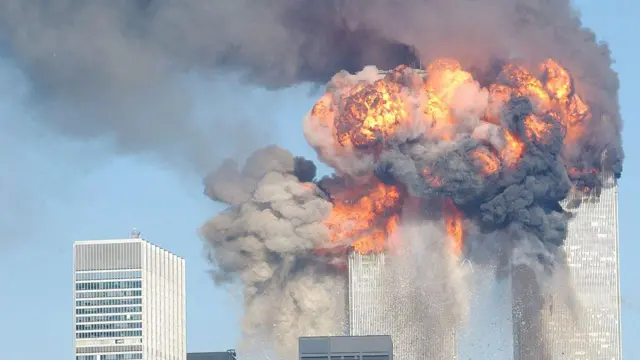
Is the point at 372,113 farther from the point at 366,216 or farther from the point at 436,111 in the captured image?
the point at 366,216

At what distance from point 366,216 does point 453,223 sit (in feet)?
22.0

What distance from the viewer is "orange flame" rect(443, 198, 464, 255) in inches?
7682

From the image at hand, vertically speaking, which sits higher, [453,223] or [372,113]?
[372,113]

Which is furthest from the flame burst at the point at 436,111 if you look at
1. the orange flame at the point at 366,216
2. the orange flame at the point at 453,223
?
the orange flame at the point at 453,223

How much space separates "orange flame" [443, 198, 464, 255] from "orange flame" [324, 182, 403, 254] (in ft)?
12.0

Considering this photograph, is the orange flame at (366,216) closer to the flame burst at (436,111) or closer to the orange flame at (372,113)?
the flame burst at (436,111)

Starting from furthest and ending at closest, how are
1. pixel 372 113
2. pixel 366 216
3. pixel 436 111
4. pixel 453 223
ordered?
pixel 453 223
pixel 366 216
pixel 436 111
pixel 372 113

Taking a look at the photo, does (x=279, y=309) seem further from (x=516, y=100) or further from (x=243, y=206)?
(x=516, y=100)

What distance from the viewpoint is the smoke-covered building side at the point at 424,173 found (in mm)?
187125

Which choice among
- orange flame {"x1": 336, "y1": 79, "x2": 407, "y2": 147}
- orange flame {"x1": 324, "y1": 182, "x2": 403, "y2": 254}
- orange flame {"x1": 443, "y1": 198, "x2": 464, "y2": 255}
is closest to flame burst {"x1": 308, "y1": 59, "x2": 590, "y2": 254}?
orange flame {"x1": 336, "y1": 79, "x2": 407, "y2": 147}

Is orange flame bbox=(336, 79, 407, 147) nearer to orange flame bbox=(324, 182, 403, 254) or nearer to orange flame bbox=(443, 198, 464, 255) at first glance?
orange flame bbox=(324, 182, 403, 254)

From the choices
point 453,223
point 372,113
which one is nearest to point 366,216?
point 453,223

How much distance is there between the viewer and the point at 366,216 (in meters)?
196

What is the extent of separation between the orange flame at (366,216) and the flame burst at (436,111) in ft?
0.49
